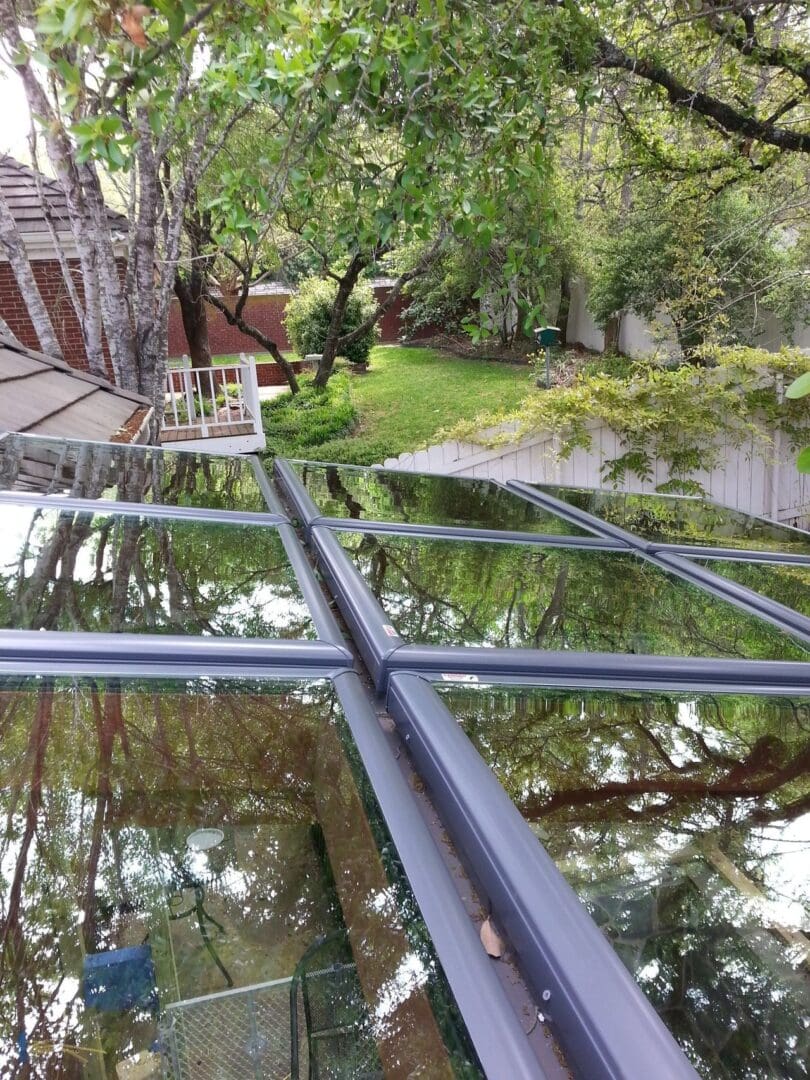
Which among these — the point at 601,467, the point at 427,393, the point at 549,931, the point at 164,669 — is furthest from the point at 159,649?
the point at 427,393

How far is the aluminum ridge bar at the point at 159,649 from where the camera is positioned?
1.14m

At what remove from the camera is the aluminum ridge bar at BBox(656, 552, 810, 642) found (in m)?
1.76

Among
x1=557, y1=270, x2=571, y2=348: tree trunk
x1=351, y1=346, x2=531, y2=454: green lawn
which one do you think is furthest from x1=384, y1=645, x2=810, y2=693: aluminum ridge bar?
x1=557, y1=270, x2=571, y2=348: tree trunk

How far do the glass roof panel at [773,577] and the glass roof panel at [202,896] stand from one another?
4.75ft

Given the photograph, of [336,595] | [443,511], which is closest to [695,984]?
[336,595]

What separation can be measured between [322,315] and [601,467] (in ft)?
47.9

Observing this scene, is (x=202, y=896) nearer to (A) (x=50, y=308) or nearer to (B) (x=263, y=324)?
(A) (x=50, y=308)

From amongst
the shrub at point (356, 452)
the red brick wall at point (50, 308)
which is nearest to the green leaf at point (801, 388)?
the shrub at point (356, 452)

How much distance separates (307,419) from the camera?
13.2 m

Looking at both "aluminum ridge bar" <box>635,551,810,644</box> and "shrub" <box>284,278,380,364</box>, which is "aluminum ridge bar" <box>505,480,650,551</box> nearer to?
"aluminum ridge bar" <box>635,551,810,644</box>

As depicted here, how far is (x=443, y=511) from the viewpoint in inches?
113

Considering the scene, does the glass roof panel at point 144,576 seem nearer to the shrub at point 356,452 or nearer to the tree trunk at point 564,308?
the shrub at point 356,452

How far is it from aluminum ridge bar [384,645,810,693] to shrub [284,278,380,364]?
19.6 meters

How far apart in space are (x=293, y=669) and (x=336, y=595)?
49cm
